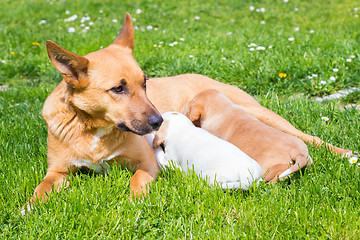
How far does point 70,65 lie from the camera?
3.06m

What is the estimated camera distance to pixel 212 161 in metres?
3.17

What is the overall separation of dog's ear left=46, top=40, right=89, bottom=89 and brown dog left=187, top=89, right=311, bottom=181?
54.9 inches

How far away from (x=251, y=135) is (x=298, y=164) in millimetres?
578

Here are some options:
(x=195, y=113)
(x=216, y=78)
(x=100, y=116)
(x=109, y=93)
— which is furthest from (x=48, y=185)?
(x=216, y=78)

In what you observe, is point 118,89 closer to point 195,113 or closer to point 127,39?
point 127,39

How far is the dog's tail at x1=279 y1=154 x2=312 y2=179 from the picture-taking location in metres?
2.98

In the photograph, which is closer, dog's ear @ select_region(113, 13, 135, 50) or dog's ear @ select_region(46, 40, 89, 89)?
dog's ear @ select_region(46, 40, 89, 89)

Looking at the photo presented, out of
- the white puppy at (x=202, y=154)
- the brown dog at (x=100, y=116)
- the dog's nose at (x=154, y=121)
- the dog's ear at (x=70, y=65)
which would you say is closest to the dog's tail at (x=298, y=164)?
the white puppy at (x=202, y=154)

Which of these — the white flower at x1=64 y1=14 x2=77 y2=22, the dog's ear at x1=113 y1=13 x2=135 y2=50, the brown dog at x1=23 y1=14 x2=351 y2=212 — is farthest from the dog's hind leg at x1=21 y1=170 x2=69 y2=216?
the white flower at x1=64 y1=14 x2=77 y2=22

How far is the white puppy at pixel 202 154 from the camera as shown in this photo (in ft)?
9.91

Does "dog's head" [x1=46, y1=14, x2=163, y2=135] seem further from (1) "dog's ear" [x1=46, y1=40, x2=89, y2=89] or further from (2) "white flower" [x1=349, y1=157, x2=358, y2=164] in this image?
(2) "white flower" [x1=349, y1=157, x2=358, y2=164]

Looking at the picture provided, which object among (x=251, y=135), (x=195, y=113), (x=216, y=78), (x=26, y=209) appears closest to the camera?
(x=26, y=209)

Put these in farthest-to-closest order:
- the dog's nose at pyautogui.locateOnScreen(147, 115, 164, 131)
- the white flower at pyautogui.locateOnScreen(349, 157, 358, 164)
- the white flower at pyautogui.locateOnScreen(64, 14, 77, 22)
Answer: the white flower at pyautogui.locateOnScreen(64, 14, 77, 22) → the white flower at pyautogui.locateOnScreen(349, 157, 358, 164) → the dog's nose at pyautogui.locateOnScreen(147, 115, 164, 131)

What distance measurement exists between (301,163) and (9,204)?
220 cm
